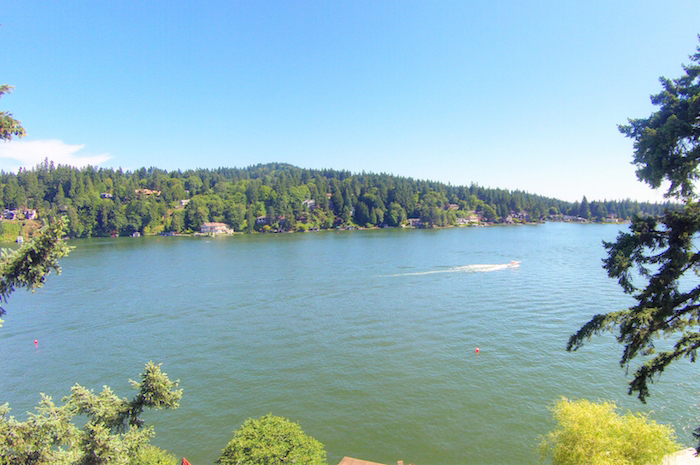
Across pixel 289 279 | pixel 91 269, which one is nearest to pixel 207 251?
pixel 91 269

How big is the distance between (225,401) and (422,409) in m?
11.2

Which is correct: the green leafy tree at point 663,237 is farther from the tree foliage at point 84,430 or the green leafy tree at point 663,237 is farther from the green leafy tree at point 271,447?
the tree foliage at point 84,430

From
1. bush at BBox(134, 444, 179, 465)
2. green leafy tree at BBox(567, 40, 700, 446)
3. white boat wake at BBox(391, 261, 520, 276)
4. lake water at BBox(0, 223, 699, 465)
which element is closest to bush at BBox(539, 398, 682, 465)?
green leafy tree at BBox(567, 40, 700, 446)

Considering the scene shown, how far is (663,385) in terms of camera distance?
73.4 ft

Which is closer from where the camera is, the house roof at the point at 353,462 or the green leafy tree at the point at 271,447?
the green leafy tree at the point at 271,447

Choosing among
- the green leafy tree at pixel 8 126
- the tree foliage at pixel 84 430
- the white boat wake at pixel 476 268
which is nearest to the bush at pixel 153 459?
the tree foliage at pixel 84 430

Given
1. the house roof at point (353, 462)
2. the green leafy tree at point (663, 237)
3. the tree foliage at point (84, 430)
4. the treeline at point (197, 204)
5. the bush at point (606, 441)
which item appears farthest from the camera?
the treeline at point (197, 204)

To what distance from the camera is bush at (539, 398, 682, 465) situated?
38.6 feet

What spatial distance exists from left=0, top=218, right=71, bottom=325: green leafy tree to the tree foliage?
2.25 m

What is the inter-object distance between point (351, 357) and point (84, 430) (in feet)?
64.5

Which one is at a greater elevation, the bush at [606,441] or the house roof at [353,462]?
the bush at [606,441]

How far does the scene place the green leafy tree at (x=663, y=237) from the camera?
8867 millimetres

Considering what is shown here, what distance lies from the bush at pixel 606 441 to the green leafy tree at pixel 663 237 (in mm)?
3274

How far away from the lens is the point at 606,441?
1202 cm
